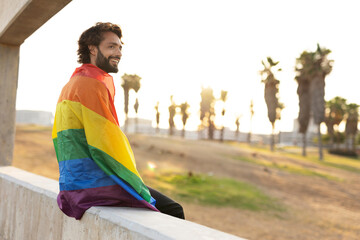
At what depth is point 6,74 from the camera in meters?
5.11

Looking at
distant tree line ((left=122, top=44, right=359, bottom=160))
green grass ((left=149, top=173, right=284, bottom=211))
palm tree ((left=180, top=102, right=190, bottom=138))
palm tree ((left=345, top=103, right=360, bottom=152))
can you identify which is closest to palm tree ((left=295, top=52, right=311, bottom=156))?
distant tree line ((left=122, top=44, right=359, bottom=160))

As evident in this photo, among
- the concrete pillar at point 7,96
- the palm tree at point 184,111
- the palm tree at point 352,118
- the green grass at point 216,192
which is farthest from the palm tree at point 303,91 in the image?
the concrete pillar at point 7,96

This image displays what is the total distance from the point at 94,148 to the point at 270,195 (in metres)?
14.5

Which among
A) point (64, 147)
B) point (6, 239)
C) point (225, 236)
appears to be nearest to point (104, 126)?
point (64, 147)

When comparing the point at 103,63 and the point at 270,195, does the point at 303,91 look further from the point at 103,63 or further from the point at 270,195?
the point at 103,63

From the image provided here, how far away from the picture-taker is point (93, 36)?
2.29 m

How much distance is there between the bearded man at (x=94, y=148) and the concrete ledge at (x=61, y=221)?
0.34 feet

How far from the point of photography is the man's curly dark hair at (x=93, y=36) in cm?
228

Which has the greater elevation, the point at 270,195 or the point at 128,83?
the point at 128,83

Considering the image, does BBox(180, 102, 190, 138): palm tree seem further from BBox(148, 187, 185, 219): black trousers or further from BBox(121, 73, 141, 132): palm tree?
BBox(148, 187, 185, 219): black trousers

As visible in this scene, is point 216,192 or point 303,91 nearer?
point 216,192

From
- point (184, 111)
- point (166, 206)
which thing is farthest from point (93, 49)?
point (184, 111)

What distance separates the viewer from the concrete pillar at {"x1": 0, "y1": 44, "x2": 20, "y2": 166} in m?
5.05

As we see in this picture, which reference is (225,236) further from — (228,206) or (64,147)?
(228,206)
